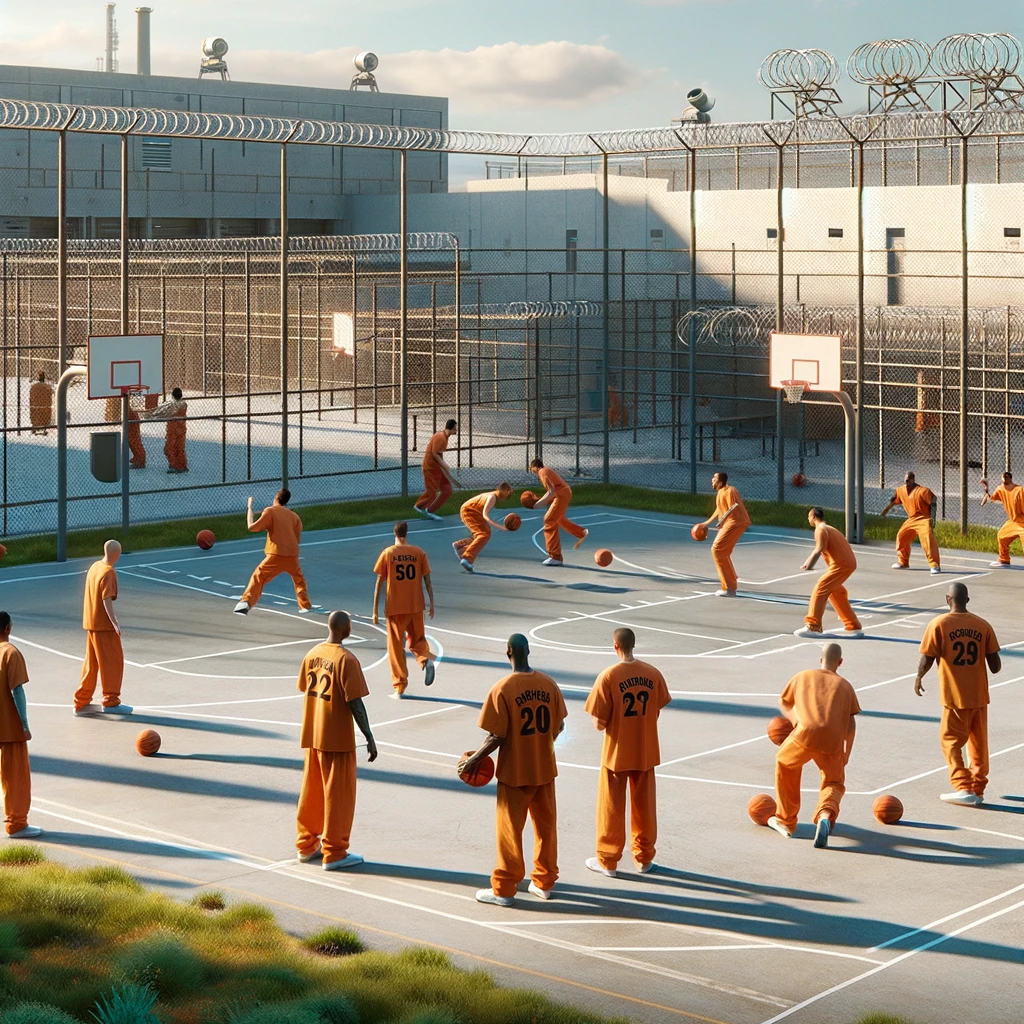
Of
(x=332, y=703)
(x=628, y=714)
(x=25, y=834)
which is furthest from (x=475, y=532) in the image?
(x=628, y=714)

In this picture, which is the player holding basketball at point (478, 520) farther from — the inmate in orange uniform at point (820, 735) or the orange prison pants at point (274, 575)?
the inmate in orange uniform at point (820, 735)

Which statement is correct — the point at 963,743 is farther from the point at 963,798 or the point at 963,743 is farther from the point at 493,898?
the point at 493,898

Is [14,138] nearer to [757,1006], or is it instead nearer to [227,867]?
[227,867]

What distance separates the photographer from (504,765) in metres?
11.3

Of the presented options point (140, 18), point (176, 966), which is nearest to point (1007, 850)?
point (176, 966)

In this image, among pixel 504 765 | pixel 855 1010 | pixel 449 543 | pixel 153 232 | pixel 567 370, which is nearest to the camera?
pixel 855 1010

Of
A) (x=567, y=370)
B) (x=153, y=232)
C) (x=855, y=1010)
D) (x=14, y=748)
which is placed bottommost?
(x=855, y=1010)

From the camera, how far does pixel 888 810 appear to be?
1316 cm

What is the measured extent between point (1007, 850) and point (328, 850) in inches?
208

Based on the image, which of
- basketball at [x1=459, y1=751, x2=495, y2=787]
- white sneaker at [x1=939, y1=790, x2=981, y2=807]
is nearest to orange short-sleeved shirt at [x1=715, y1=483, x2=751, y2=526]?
white sneaker at [x1=939, y1=790, x2=981, y2=807]

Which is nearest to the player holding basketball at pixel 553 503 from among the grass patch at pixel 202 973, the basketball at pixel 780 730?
the basketball at pixel 780 730

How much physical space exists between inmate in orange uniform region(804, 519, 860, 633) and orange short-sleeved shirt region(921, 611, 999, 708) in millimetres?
5852

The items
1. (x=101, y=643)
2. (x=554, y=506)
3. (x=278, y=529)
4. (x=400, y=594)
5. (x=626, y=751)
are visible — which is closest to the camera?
(x=626, y=751)

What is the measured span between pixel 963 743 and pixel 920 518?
10.5m
